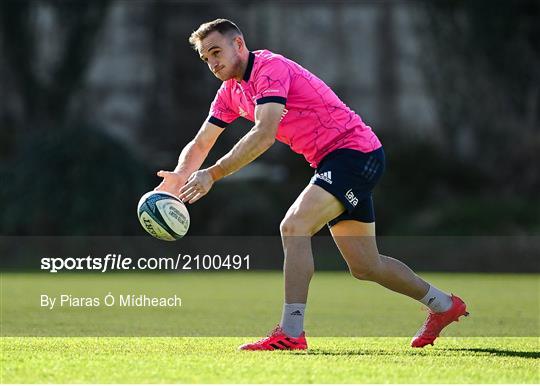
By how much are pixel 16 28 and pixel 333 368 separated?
20.3m

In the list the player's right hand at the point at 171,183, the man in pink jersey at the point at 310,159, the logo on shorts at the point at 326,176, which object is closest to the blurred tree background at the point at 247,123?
the player's right hand at the point at 171,183

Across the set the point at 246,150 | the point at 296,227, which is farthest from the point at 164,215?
the point at 296,227

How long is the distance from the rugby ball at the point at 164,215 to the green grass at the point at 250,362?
0.75 m

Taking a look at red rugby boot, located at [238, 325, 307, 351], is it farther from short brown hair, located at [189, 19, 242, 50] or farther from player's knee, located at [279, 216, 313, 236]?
short brown hair, located at [189, 19, 242, 50]

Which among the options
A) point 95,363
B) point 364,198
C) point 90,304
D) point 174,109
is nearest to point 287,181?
point 174,109

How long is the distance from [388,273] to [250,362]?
65.4 inches

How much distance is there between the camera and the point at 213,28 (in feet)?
24.7

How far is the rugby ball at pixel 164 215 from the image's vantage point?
24.7 ft

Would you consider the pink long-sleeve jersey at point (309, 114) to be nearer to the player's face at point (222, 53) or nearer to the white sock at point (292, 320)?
the player's face at point (222, 53)

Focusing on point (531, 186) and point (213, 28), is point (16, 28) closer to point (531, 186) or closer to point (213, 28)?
point (531, 186)

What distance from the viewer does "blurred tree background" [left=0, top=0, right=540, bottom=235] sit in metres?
21.0

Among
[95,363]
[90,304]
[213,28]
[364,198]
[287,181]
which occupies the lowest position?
[287,181]

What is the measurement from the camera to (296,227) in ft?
23.6

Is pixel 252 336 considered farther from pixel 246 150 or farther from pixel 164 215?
pixel 246 150
